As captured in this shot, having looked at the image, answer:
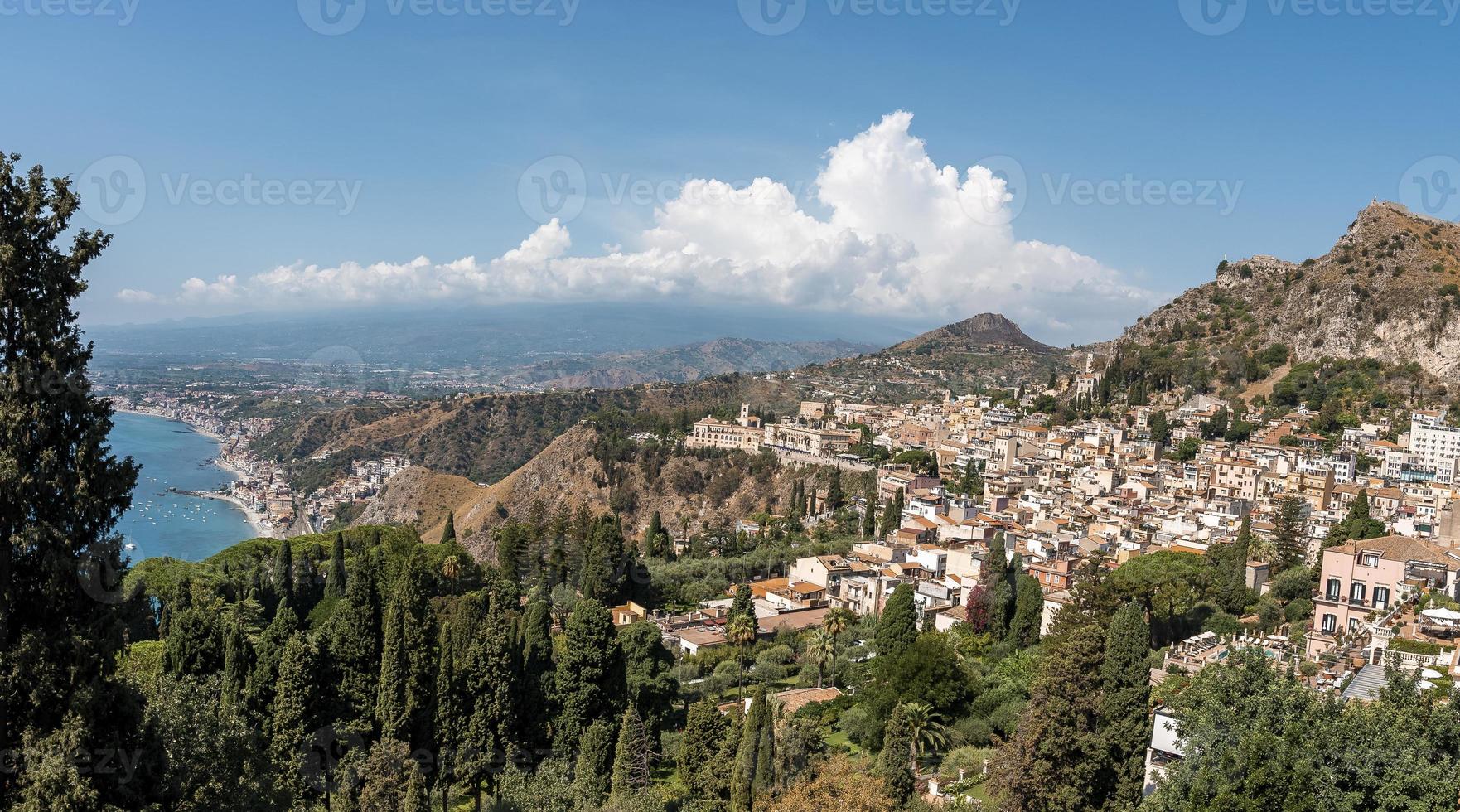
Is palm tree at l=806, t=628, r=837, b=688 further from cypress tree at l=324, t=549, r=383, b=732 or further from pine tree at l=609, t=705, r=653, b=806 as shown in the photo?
cypress tree at l=324, t=549, r=383, b=732

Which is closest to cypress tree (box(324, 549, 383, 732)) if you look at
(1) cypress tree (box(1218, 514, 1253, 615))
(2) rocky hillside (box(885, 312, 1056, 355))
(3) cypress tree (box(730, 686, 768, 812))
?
(3) cypress tree (box(730, 686, 768, 812))

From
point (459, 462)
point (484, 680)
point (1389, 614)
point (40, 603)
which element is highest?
point (40, 603)

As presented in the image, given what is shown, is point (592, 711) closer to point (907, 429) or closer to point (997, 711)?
point (997, 711)

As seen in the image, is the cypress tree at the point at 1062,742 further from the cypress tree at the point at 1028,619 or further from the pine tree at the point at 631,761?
the cypress tree at the point at 1028,619

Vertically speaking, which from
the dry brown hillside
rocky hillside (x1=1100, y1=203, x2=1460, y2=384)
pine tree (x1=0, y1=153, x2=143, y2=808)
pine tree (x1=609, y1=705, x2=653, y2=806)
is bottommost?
the dry brown hillside

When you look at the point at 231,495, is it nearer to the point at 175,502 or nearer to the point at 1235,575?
the point at 175,502

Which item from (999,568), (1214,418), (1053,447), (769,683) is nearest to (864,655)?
(769,683)

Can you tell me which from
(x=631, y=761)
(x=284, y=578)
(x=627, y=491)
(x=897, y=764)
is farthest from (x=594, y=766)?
(x=627, y=491)
